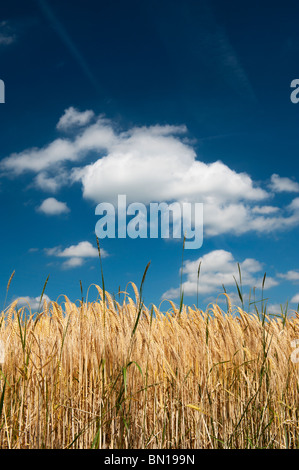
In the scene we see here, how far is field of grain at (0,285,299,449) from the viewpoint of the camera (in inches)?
118

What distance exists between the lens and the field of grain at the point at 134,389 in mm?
2986

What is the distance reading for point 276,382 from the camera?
373 centimetres

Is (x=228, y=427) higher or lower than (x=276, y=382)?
lower

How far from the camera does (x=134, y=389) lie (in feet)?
10.2
